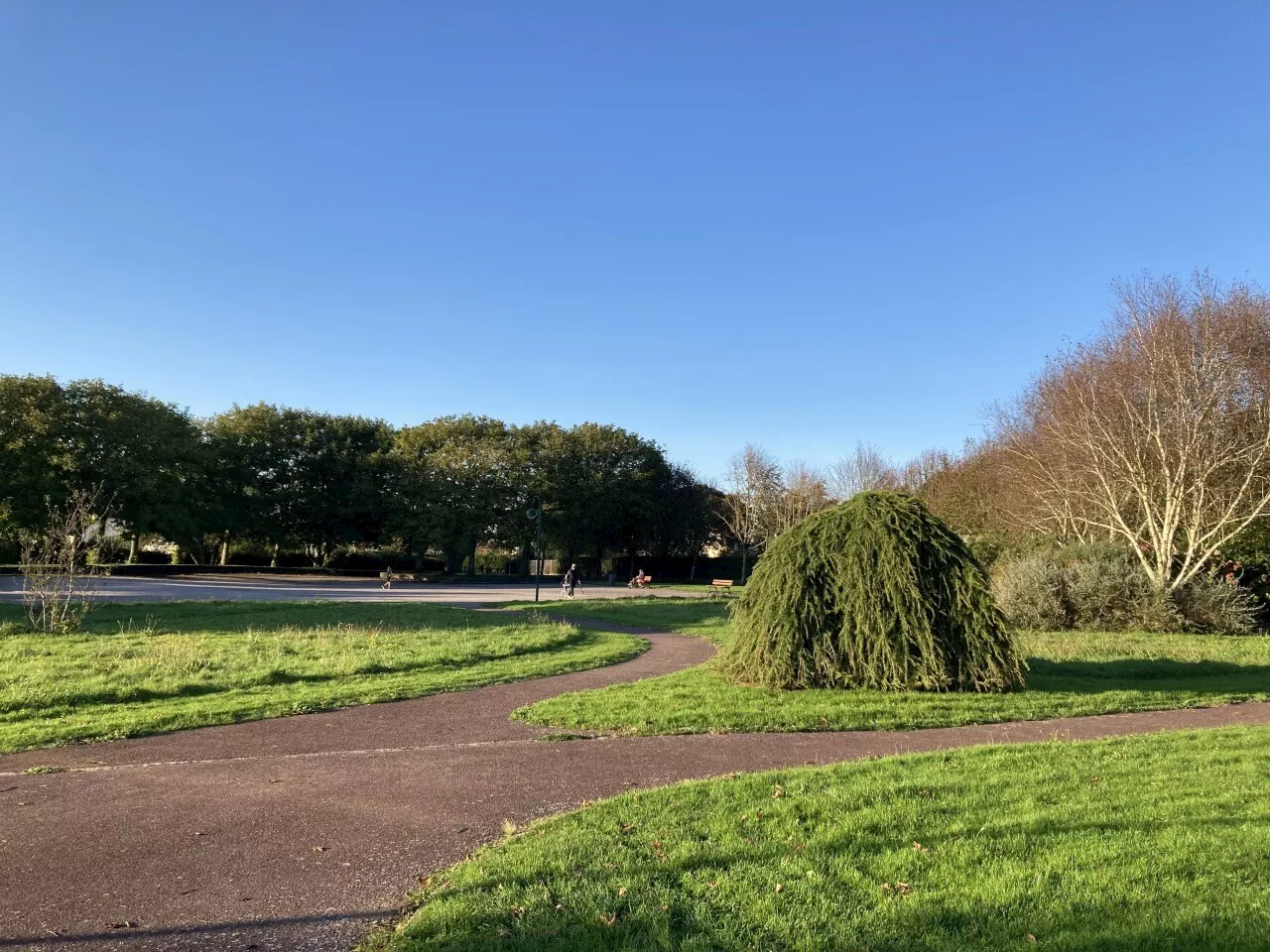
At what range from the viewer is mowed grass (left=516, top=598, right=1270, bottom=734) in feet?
28.9

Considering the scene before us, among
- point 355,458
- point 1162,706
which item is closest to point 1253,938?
point 1162,706

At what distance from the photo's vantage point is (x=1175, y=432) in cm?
2386

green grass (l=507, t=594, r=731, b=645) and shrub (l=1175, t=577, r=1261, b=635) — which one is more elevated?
shrub (l=1175, t=577, r=1261, b=635)

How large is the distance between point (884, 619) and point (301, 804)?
24.1 feet

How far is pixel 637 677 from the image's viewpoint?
40.5 feet

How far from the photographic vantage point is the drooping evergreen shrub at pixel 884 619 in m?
10.5

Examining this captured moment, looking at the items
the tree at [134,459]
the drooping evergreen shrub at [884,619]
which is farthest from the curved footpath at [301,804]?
the tree at [134,459]

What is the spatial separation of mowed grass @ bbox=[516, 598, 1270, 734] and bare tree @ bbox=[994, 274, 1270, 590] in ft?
28.6

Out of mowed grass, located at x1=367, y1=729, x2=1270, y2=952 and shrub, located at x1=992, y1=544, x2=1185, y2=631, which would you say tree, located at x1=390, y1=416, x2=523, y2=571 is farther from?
mowed grass, located at x1=367, y1=729, x2=1270, y2=952

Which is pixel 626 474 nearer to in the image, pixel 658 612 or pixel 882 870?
pixel 658 612

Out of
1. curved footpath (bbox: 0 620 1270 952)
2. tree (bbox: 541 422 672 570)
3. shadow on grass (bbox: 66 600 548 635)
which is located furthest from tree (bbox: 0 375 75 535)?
curved footpath (bbox: 0 620 1270 952)

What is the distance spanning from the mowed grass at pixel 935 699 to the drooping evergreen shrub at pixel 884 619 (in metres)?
0.30

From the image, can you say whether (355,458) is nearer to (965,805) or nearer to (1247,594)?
(1247,594)

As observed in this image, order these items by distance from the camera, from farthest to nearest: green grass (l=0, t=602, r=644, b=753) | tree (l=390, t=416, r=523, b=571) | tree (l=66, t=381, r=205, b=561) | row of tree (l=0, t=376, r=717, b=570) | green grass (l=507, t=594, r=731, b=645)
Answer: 1. tree (l=390, t=416, r=523, b=571)
2. row of tree (l=0, t=376, r=717, b=570)
3. tree (l=66, t=381, r=205, b=561)
4. green grass (l=507, t=594, r=731, b=645)
5. green grass (l=0, t=602, r=644, b=753)
